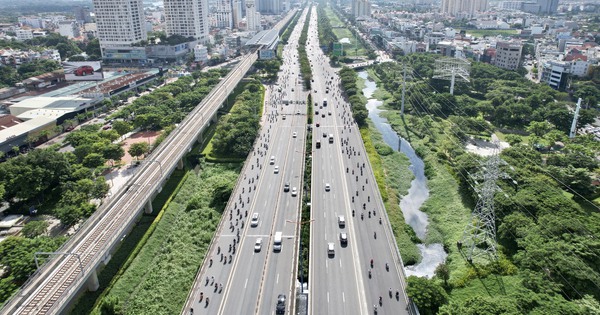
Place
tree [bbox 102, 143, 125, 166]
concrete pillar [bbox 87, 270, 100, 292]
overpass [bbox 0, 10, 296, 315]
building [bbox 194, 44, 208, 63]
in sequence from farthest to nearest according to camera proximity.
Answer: building [bbox 194, 44, 208, 63]
tree [bbox 102, 143, 125, 166]
concrete pillar [bbox 87, 270, 100, 292]
overpass [bbox 0, 10, 296, 315]

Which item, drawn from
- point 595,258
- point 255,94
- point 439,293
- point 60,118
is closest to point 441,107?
point 255,94

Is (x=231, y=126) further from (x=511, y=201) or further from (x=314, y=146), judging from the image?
(x=511, y=201)

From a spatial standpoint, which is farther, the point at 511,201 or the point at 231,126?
the point at 231,126

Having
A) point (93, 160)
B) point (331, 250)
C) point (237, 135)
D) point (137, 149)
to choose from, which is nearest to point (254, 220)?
point (331, 250)

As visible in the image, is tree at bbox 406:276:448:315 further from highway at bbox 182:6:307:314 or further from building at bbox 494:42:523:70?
building at bbox 494:42:523:70

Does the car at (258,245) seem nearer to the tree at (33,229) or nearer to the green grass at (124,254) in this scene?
the green grass at (124,254)

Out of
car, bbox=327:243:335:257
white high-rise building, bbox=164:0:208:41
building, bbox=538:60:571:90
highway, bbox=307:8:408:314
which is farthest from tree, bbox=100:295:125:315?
white high-rise building, bbox=164:0:208:41

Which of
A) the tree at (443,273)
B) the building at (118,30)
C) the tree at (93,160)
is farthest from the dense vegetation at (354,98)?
the building at (118,30)
